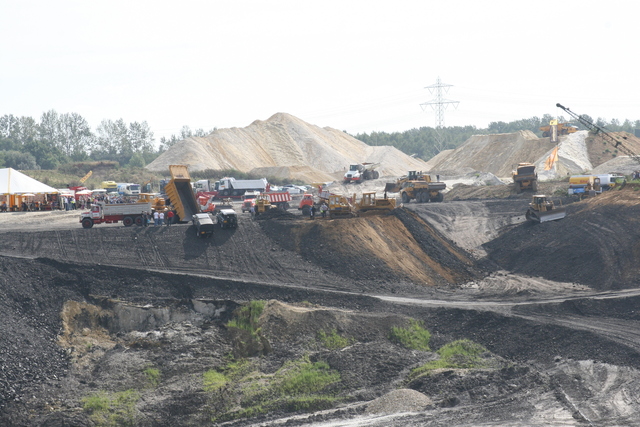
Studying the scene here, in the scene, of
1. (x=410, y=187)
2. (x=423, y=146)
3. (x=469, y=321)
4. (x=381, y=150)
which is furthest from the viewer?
(x=423, y=146)

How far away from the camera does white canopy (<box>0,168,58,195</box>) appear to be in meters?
51.4

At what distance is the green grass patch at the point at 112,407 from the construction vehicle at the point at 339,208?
767 inches

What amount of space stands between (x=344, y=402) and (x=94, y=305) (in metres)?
11.2

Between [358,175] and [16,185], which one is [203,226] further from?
[358,175]

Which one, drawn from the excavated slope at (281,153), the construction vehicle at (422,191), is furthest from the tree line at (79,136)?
the construction vehicle at (422,191)

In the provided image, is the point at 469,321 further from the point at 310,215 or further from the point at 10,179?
the point at 10,179

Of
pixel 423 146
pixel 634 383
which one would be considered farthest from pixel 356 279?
pixel 423 146

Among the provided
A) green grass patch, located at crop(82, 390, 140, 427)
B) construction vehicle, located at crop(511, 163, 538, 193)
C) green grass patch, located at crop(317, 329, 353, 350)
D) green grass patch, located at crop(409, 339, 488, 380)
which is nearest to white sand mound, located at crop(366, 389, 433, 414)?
green grass patch, located at crop(409, 339, 488, 380)

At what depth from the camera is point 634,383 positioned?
1739cm

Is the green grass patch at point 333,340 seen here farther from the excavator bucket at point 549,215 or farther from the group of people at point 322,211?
the excavator bucket at point 549,215

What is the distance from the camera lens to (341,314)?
2314 cm

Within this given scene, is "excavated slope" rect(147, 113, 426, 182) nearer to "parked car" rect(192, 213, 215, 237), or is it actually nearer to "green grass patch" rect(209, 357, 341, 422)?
"parked car" rect(192, 213, 215, 237)

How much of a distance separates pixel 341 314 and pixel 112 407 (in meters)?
8.80

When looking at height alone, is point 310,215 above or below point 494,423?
above
